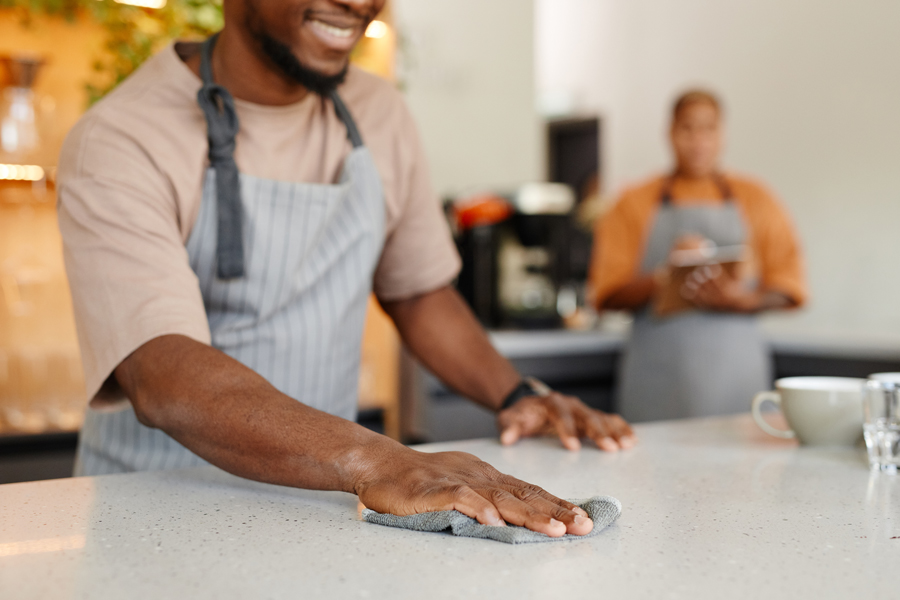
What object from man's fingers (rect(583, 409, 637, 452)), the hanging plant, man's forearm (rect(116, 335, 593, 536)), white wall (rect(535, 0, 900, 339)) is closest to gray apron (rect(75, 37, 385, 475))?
man's forearm (rect(116, 335, 593, 536))

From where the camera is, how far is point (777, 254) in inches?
94.3

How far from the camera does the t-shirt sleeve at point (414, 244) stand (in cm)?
130

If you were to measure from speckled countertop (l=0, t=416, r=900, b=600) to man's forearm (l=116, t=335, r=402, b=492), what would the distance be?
3 cm

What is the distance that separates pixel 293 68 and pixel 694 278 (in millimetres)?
1466

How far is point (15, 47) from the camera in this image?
2.31 metres

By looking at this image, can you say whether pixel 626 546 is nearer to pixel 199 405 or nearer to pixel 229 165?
pixel 199 405

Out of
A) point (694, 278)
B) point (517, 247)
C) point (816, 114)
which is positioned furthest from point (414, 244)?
point (816, 114)

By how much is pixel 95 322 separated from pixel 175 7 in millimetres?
1380

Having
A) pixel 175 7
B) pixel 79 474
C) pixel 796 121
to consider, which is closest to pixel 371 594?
pixel 79 474

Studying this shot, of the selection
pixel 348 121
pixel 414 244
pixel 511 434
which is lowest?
pixel 511 434

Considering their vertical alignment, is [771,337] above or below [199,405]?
below

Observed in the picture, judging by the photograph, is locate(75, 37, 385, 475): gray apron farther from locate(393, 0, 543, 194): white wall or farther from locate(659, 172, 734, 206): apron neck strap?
locate(393, 0, 543, 194): white wall

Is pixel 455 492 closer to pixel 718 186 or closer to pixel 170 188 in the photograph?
pixel 170 188

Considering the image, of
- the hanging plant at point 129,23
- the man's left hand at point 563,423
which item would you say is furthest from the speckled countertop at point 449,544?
the hanging plant at point 129,23
